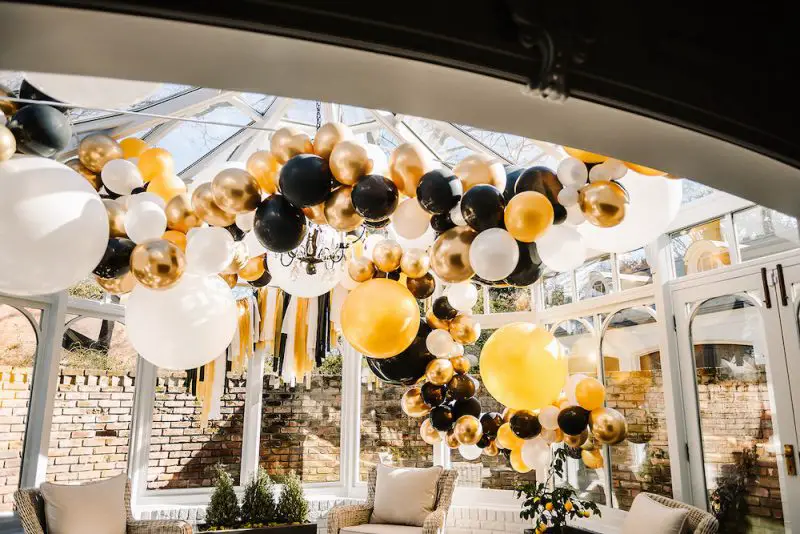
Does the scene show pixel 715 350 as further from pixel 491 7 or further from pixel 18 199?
pixel 18 199

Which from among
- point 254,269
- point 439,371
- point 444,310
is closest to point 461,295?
point 444,310

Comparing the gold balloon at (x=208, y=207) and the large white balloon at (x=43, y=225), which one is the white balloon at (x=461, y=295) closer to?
the gold balloon at (x=208, y=207)

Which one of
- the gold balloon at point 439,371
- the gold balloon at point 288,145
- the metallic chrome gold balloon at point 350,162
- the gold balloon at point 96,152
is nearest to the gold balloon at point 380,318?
the metallic chrome gold balloon at point 350,162

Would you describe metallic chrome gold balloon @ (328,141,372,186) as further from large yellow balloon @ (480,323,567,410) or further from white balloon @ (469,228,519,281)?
large yellow balloon @ (480,323,567,410)

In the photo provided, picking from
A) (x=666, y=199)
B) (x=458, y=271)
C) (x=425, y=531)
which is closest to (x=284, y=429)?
(x=425, y=531)

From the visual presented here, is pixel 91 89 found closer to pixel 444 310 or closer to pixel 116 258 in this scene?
pixel 116 258

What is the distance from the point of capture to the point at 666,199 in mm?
1914

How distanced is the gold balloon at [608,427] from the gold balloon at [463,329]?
27.8 inches

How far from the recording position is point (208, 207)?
6.40 feet

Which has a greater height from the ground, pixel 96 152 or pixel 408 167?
pixel 96 152

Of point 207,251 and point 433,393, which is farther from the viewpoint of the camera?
point 433,393

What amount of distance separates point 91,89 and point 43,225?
0.37 m

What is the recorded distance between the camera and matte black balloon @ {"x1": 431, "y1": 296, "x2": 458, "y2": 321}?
9.40 feet

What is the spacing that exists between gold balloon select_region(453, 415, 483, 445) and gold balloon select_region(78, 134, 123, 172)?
1.94 metres
